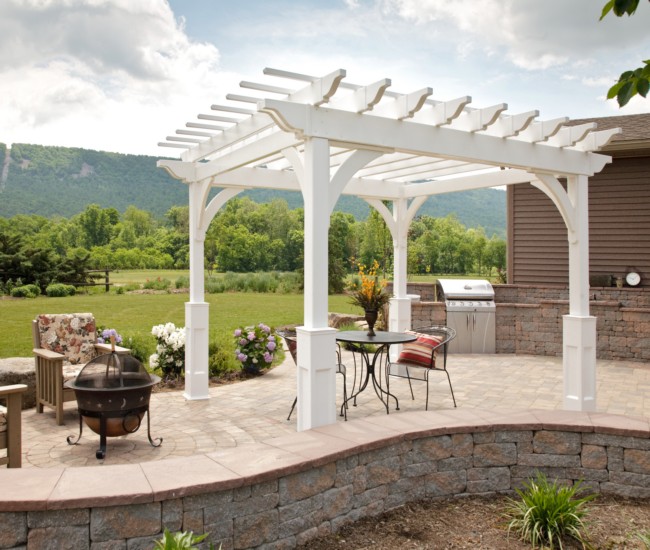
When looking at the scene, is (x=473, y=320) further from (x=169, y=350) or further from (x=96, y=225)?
(x=96, y=225)

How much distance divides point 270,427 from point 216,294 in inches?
582

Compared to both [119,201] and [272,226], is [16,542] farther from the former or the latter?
[119,201]

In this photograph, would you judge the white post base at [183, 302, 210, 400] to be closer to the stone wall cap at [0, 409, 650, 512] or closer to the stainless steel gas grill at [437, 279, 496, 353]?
the stone wall cap at [0, 409, 650, 512]

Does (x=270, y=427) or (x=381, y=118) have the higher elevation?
(x=381, y=118)

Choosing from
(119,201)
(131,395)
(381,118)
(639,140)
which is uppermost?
(119,201)

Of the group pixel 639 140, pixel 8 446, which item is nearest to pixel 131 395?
pixel 8 446

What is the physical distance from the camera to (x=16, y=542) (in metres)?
2.33

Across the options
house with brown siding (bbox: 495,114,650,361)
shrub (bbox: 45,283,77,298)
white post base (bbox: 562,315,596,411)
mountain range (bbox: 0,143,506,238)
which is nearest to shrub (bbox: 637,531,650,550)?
white post base (bbox: 562,315,596,411)

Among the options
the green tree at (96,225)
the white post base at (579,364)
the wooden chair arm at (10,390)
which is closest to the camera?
the wooden chair arm at (10,390)

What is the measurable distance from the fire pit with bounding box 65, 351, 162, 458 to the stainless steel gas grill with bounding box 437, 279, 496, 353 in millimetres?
6187

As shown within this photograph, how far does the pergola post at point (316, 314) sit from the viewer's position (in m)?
3.99

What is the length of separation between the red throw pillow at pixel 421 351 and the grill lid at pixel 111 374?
96.0 inches

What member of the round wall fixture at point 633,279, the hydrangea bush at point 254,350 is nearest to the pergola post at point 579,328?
the hydrangea bush at point 254,350

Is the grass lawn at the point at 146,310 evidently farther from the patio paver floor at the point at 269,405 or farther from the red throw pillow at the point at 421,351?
the red throw pillow at the point at 421,351
